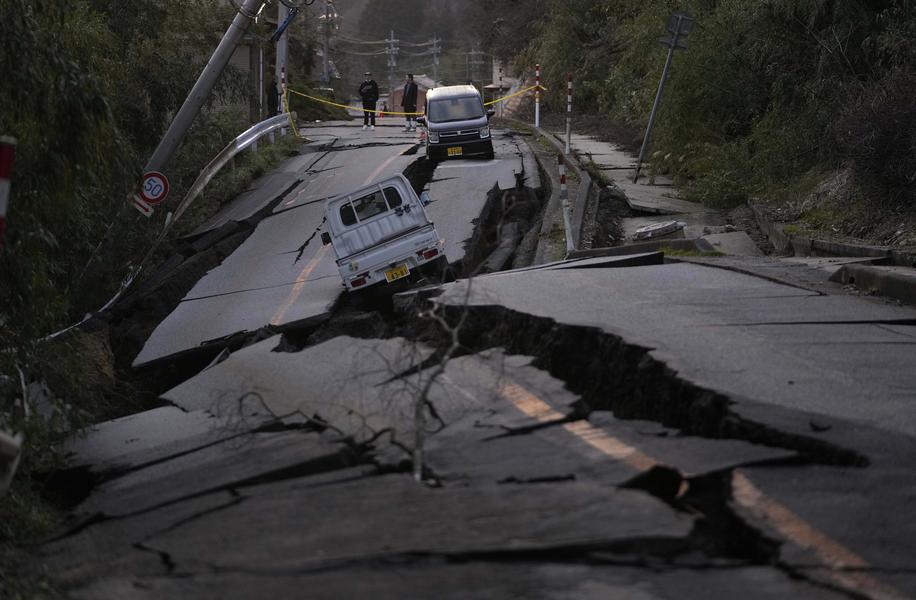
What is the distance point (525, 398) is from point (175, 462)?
2511 millimetres

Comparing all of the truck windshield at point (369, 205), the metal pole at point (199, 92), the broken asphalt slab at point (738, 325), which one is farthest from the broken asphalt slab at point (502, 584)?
the metal pole at point (199, 92)

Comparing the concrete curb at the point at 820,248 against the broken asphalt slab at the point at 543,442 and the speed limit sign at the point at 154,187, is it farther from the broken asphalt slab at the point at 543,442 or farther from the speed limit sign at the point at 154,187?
the speed limit sign at the point at 154,187

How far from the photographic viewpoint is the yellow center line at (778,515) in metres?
4.52

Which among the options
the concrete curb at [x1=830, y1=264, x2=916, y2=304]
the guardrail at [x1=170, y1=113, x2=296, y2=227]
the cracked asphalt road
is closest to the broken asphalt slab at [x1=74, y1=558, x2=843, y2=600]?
the cracked asphalt road

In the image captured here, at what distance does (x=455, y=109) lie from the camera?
2778 centimetres

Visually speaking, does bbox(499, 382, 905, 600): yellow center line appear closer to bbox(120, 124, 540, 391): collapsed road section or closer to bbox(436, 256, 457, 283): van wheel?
bbox(120, 124, 540, 391): collapsed road section

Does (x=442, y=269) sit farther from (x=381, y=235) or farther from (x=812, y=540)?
(x=812, y=540)

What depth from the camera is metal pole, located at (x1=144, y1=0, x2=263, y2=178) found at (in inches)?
749

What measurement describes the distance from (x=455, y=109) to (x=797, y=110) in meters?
9.40

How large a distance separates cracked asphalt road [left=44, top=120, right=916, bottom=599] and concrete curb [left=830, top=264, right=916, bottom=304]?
58cm

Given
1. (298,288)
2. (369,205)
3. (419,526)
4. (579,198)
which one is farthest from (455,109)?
(419,526)

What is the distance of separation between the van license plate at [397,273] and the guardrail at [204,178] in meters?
4.00

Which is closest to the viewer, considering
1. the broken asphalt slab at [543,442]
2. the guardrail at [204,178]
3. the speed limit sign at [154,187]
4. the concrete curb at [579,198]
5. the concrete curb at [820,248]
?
the broken asphalt slab at [543,442]

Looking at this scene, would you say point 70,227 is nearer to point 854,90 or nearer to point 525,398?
point 525,398
